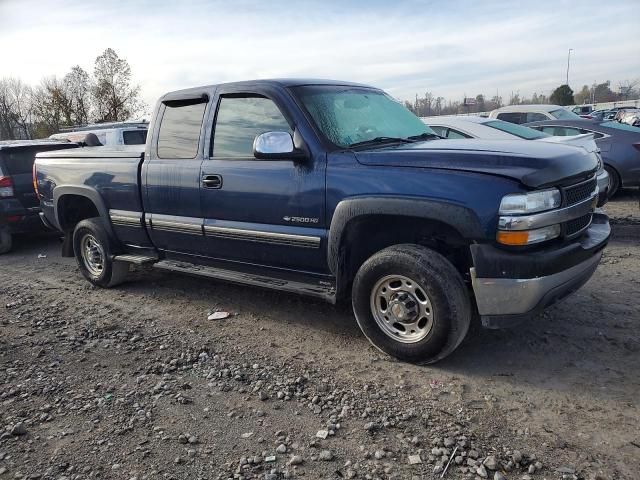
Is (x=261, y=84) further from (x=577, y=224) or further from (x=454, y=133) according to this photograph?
(x=454, y=133)

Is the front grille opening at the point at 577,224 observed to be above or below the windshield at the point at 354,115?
below

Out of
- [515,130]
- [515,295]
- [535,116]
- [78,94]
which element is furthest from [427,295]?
[78,94]

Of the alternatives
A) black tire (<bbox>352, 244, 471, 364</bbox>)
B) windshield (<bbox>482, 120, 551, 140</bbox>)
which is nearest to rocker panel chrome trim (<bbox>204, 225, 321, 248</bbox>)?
black tire (<bbox>352, 244, 471, 364</bbox>)

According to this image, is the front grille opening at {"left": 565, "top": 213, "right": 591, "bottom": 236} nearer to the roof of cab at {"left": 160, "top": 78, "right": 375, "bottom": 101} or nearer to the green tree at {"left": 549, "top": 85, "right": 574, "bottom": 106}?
the roof of cab at {"left": 160, "top": 78, "right": 375, "bottom": 101}

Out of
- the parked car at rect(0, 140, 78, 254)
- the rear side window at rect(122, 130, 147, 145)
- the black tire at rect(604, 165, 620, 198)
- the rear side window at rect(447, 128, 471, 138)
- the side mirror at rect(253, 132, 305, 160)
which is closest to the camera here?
the side mirror at rect(253, 132, 305, 160)

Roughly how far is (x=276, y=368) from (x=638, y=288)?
3.48m

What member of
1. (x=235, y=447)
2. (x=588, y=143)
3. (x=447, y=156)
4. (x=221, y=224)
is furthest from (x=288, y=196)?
(x=588, y=143)

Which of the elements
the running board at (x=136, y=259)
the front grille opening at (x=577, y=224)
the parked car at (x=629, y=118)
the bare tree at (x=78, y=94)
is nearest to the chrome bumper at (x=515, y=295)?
the front grille opening at (x=577, y=224)

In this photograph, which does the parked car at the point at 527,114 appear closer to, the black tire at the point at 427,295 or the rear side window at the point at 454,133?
the rear side window at the point at 454,133

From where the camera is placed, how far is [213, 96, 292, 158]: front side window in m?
4.23

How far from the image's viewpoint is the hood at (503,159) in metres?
3.21

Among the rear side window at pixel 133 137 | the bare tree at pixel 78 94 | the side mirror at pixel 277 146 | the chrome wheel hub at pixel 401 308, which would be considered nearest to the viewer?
the chrome wheel hub at pixel 401 308

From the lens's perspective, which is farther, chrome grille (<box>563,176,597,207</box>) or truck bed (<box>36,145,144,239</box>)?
truck bed (<box>36,145,144,239</box>)

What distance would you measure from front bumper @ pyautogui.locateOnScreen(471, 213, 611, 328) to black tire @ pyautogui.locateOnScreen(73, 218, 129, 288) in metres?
4.00
